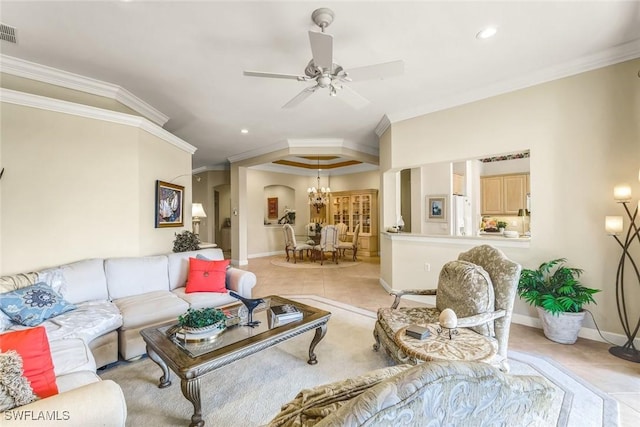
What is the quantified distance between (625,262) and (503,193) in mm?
4366

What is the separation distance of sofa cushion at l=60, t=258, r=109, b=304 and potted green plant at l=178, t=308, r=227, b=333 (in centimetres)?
145

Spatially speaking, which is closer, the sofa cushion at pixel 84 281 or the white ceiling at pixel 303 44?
the white ceiling at pixel 303 44

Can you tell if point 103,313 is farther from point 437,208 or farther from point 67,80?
point 437,208

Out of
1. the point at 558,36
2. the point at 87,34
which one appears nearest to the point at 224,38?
the point at 87,34

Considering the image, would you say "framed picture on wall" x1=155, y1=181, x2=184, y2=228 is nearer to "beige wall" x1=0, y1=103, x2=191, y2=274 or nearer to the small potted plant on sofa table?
"beige wall" x1=0, y1=103, x2=191, y2=274

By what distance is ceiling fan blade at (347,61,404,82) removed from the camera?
2.30m

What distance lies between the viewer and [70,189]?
3164 mm

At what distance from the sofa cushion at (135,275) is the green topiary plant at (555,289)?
4185 mm

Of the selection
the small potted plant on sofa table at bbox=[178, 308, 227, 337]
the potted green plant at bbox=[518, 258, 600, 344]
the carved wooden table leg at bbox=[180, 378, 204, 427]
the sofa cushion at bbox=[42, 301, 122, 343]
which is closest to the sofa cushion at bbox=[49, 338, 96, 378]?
the sofa cushion at bbox=[42, 301, 122, 343]

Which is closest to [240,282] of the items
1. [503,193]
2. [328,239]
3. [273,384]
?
[273,384]

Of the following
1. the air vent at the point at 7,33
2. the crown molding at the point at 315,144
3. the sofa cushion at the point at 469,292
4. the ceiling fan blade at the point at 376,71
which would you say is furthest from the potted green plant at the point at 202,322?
the crown molding at the point at 315,144

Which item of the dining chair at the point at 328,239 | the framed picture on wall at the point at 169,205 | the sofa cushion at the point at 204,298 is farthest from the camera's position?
the dining chair at the point at 328,239

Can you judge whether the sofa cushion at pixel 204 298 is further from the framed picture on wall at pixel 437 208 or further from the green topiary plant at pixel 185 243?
the framed picture on wall at pixel 437 208

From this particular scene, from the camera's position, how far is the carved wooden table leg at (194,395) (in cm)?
167
